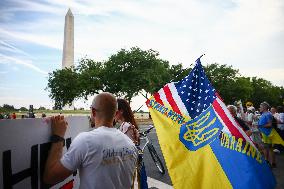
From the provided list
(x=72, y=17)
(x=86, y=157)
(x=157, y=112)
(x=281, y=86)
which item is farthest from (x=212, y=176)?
(x=281, y=86)

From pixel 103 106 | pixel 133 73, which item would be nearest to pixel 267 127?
pixel 103 106

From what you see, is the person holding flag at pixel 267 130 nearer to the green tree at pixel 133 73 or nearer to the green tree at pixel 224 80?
the green tree at pixel 133 73

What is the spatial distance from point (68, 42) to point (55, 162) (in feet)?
165

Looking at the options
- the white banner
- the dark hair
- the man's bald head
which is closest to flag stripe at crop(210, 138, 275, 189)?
the dark hair

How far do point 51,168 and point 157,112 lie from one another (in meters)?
3.01

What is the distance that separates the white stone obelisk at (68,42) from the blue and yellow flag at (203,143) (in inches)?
1883

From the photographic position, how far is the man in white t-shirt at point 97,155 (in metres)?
2.24

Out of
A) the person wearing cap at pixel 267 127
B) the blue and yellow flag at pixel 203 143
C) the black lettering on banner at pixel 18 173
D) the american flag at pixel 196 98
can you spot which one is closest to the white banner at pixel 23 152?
the black lettering on banner at pixel 18 173

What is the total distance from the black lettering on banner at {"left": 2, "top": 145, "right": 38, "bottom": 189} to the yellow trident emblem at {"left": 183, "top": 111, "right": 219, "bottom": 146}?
8.63ft

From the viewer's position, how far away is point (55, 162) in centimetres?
222

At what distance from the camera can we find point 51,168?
2.19 meters

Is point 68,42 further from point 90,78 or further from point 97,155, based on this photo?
point 97,155

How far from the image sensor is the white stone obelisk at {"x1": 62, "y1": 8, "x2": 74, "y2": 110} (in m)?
50.4

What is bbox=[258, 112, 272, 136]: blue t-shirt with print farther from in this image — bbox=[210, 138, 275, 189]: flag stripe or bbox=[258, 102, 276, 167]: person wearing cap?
bbox=[210, 138, 275, 189]: flag stripe
